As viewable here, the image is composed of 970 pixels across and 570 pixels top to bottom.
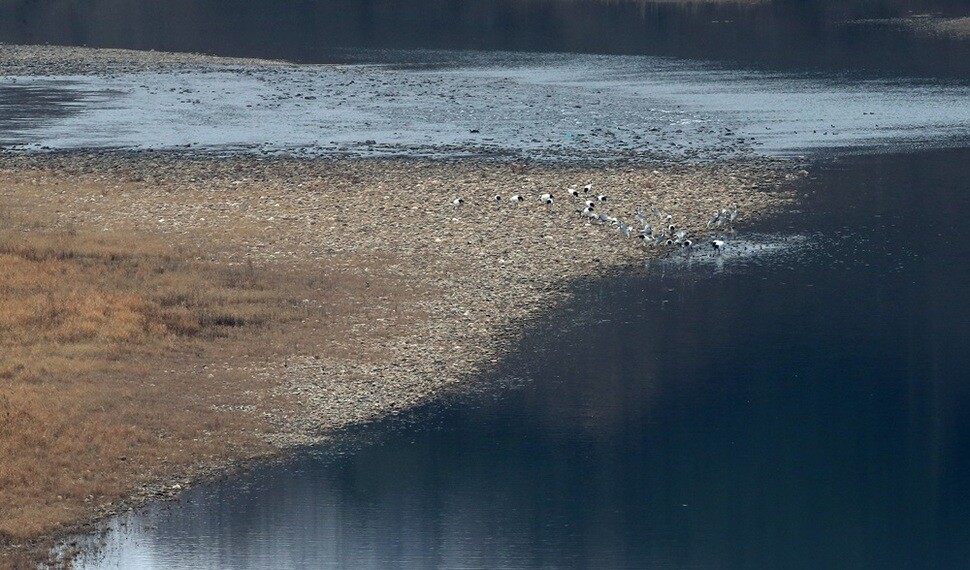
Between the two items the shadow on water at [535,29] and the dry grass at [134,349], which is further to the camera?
the shadow on water at [535,29]

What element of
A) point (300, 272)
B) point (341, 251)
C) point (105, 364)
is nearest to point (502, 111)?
point (341, 251)

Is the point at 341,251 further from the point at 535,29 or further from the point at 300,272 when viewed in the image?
the point at 535,29

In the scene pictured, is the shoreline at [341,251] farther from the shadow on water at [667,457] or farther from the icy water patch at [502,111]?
the icy water patch at [502,111]

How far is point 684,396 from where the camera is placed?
23.6 m

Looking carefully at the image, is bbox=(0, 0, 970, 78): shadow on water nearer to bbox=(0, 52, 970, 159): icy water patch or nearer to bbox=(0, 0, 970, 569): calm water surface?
bbox=(0, 52, 970, 159): icy water patch

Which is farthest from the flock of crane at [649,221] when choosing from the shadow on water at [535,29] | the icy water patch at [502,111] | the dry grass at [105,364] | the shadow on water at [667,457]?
the shadow on water at [535,29]

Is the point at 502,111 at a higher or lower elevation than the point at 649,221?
higher

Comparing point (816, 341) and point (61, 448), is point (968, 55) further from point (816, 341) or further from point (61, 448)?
point (61, 448)

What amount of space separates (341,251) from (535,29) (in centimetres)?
5896

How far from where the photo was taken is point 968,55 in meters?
68.1

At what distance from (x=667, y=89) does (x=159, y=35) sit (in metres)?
42.5

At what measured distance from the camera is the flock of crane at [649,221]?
1289 inches

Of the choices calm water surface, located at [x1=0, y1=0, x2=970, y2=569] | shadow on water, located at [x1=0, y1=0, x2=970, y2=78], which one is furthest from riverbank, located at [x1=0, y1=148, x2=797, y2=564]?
shadow on water, located at [x1=0, y1=0, x2=970, y2=78]

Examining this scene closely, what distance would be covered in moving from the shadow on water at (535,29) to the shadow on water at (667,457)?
38.7 meters
